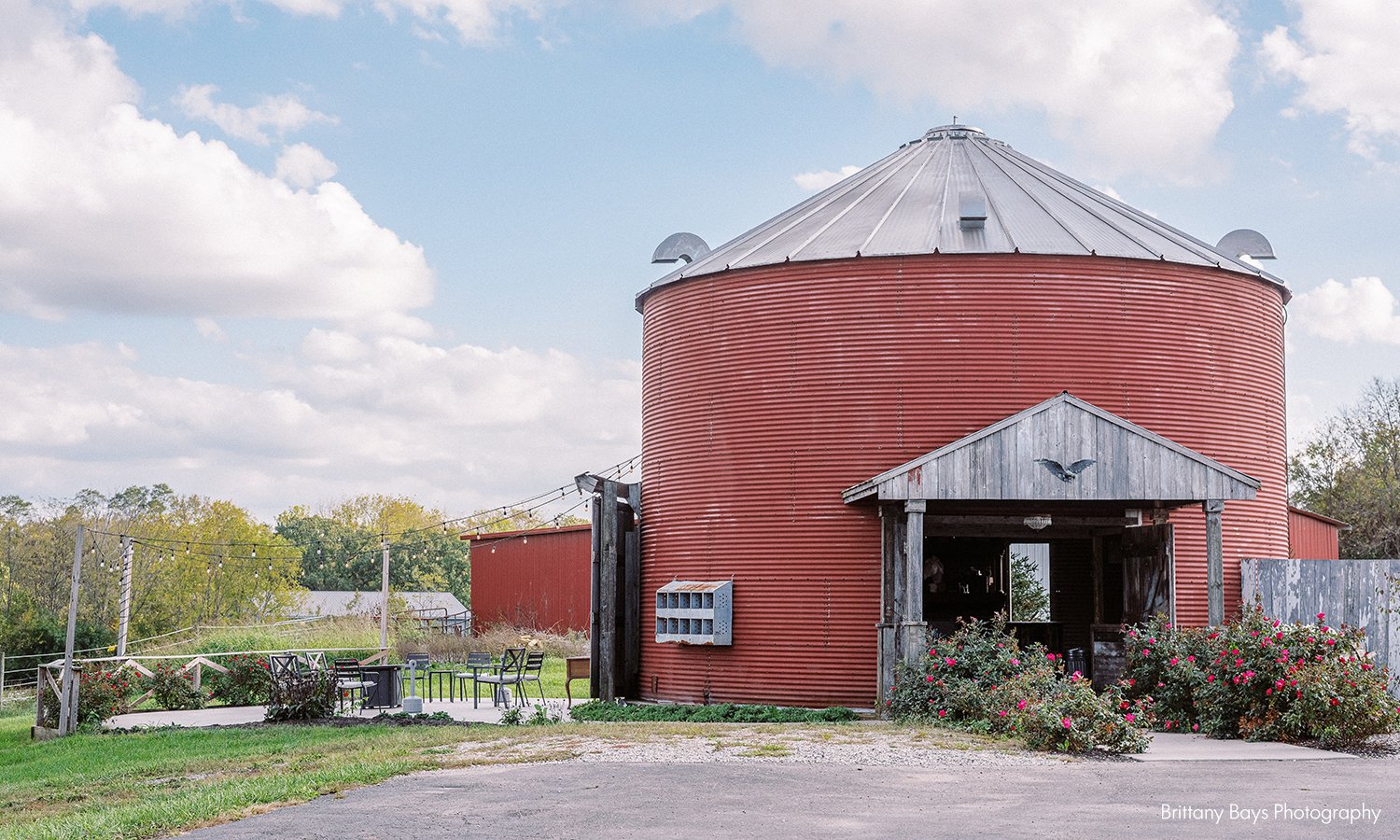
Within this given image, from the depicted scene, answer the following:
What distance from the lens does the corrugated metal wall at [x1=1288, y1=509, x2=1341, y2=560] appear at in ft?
78.2

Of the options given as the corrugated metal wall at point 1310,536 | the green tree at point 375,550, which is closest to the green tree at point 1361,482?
the corrugated metal wall at point 1310,536

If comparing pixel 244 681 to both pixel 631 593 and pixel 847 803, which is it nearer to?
pixel 631 593

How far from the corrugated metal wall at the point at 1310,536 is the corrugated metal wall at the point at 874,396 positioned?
4.83 meters

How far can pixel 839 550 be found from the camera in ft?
59.2

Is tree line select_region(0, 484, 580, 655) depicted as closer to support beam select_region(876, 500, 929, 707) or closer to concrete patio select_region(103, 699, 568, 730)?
concrete patio select_region(103, 699, 568, 730)

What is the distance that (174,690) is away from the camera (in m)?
21.5

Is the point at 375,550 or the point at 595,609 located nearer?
the point at 595,609

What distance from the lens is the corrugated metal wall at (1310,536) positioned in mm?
23844

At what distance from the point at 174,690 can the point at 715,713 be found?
9.31 meters

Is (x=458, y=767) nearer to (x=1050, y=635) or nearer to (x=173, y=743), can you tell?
(x=173, y=743)

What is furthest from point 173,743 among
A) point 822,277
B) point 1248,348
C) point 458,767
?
point 1248,348

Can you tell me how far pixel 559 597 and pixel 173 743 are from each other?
24.2m

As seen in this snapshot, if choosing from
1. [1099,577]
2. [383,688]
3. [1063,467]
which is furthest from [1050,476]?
[383,688]

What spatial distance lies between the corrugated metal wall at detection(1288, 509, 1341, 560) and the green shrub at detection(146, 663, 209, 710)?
17720mm
